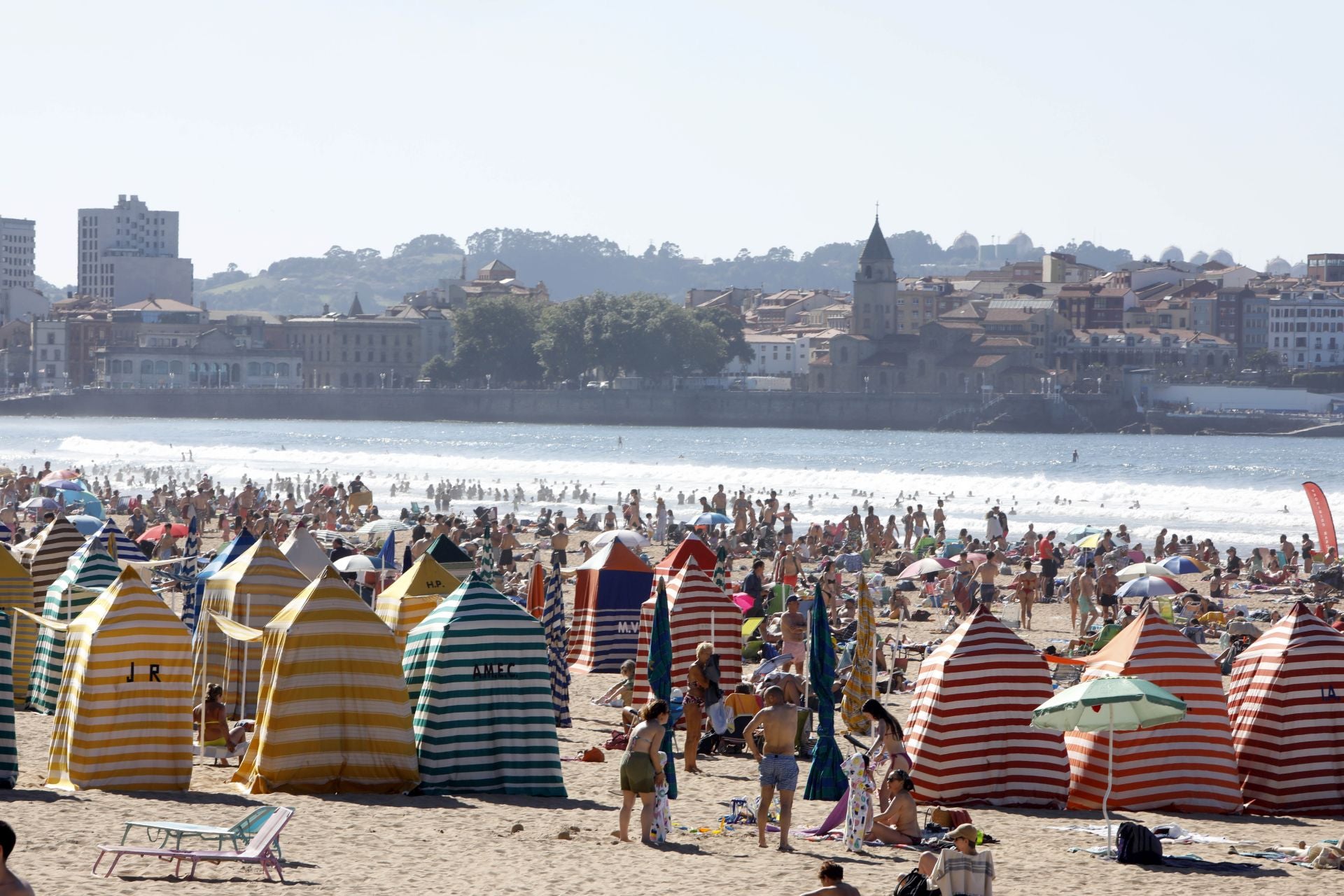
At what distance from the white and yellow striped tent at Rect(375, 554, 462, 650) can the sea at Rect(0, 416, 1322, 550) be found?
25.9m

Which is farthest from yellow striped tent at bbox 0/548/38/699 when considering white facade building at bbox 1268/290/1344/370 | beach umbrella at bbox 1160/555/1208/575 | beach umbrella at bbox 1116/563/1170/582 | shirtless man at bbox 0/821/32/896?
white facade building at bbox 1268/290/1344/370

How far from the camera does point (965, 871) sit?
7441mm

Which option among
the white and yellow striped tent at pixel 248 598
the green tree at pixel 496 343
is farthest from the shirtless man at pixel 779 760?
the green tree at pixel 496 343

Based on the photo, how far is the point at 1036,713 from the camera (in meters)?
9.66

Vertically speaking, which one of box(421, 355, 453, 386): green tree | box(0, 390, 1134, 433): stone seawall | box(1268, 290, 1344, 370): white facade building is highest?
box(1268, 290, 1344, 370): white facade building

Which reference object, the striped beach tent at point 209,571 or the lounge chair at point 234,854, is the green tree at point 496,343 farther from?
the lounge chair at point 234,854

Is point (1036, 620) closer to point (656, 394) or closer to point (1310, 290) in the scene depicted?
point (656, 394)

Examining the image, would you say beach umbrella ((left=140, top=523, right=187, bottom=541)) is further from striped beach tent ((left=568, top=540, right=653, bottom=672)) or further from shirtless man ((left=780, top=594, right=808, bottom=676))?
shirtless man ((left=780, top=594, right=808, bottom=676))

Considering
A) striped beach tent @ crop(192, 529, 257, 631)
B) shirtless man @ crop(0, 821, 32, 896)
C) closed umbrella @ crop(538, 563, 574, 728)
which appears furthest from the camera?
striped beach tent @ crop(192, 529, 257, 631)

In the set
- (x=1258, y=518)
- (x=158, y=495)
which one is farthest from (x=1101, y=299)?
(x=158, y=495)

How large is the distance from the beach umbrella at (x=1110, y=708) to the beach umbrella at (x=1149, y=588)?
9.38 meters

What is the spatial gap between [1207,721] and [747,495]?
34.7 m

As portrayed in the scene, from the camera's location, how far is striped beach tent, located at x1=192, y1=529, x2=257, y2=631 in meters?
13.7

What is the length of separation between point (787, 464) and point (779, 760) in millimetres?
59874
